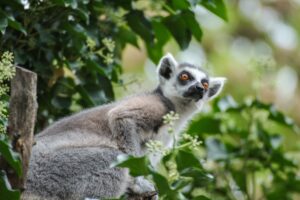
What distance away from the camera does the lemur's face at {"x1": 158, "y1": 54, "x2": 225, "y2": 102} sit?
8.41 m

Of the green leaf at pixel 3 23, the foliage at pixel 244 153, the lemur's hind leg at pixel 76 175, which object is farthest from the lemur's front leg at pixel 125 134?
the foliage at pixel 244 153

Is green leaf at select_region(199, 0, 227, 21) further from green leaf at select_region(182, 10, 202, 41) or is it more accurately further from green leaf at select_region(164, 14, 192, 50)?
green leaf at select_region(164, 14, 192, 50)

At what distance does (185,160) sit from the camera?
5867 millimetres

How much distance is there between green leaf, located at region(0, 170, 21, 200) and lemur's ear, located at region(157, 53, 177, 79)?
3.83 meters

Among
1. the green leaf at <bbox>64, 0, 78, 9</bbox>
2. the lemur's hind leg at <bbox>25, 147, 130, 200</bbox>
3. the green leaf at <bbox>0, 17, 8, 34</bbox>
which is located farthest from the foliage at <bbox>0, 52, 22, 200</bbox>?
the green leaf at <bbox>64, 0, 78, 9</bbox>

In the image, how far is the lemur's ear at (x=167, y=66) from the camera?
869 cm

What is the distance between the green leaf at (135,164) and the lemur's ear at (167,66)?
3.57 meters

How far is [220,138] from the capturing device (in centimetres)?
976

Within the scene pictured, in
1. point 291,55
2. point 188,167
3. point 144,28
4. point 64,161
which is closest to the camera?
point 188,167

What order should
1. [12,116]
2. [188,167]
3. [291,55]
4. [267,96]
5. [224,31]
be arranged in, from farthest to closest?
[224,31]
[291,55]
[267,96]
[188,167]
[12,116]

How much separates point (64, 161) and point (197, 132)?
9.90ft

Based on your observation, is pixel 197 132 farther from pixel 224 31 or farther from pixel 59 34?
pixel 224 31

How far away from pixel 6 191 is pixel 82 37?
248 cm

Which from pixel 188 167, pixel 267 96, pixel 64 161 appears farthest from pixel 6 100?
pixel 267 96
